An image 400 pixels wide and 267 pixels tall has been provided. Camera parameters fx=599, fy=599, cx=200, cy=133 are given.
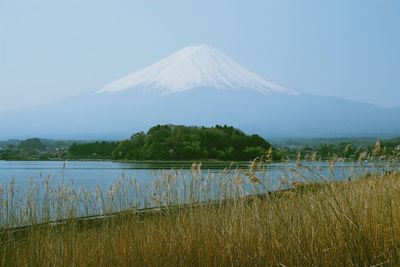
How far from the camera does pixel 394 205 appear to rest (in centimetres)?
514

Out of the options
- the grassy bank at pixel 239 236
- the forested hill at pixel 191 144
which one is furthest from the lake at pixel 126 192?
the forested hill at pixel 191 144

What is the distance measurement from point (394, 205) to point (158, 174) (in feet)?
8.31

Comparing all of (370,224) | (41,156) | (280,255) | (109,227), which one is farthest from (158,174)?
(41,156)

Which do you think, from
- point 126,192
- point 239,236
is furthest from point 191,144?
point 239,236

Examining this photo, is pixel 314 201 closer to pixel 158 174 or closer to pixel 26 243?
pixel 158 174

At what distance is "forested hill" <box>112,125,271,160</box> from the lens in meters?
40.2

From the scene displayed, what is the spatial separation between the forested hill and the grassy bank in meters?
31.7

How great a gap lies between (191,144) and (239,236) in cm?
3575

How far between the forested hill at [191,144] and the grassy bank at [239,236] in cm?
3169

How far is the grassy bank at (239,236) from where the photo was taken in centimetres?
462

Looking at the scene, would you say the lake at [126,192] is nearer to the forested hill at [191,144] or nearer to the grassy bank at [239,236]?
the grassy bank at [239,236]

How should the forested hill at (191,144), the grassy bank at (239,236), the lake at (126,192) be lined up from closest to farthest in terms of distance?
the grassy bank at (239,236) → the lake at (126,192) → the forested hill at (191,144)

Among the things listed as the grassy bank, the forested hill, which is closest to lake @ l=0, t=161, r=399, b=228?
the grassy bank

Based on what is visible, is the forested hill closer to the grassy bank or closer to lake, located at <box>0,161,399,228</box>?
lake, located at <box>0,161,399,228</box>
